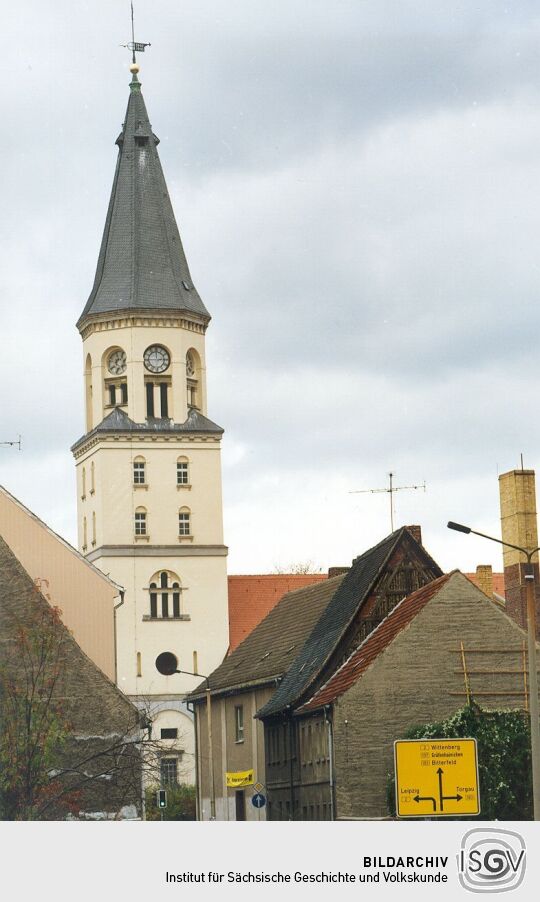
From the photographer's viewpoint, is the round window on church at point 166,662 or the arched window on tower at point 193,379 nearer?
the arched window on tower at point 193,379

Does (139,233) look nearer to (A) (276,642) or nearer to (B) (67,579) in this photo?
(B) (67,579)

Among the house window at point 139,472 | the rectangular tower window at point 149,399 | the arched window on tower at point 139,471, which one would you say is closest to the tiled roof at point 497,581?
the rectangular tower window at point 149,399

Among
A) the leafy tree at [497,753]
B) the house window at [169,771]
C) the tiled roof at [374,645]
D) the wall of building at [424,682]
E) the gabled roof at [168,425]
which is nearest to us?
the leafy tree at [497,753]

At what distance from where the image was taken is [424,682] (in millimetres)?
24453

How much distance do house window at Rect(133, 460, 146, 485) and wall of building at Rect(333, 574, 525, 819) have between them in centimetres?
4256

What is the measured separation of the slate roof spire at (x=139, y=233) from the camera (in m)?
21.3

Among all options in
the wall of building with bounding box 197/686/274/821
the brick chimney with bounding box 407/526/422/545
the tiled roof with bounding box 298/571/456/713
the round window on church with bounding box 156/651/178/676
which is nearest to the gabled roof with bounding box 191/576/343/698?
the wall of building with bounding box 197/686/274/821

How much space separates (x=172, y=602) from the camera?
74250 mm

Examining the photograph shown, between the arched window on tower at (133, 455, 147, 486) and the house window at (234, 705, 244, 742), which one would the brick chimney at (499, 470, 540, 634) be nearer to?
the house window at (234, 705, 244, 742)

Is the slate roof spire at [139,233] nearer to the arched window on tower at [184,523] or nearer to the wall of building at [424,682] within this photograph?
the wall of building at [424,682]

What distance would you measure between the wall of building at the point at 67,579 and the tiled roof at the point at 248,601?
133 feet

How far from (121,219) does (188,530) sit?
155 feet

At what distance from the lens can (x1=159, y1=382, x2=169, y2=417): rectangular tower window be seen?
49162 millimetres
